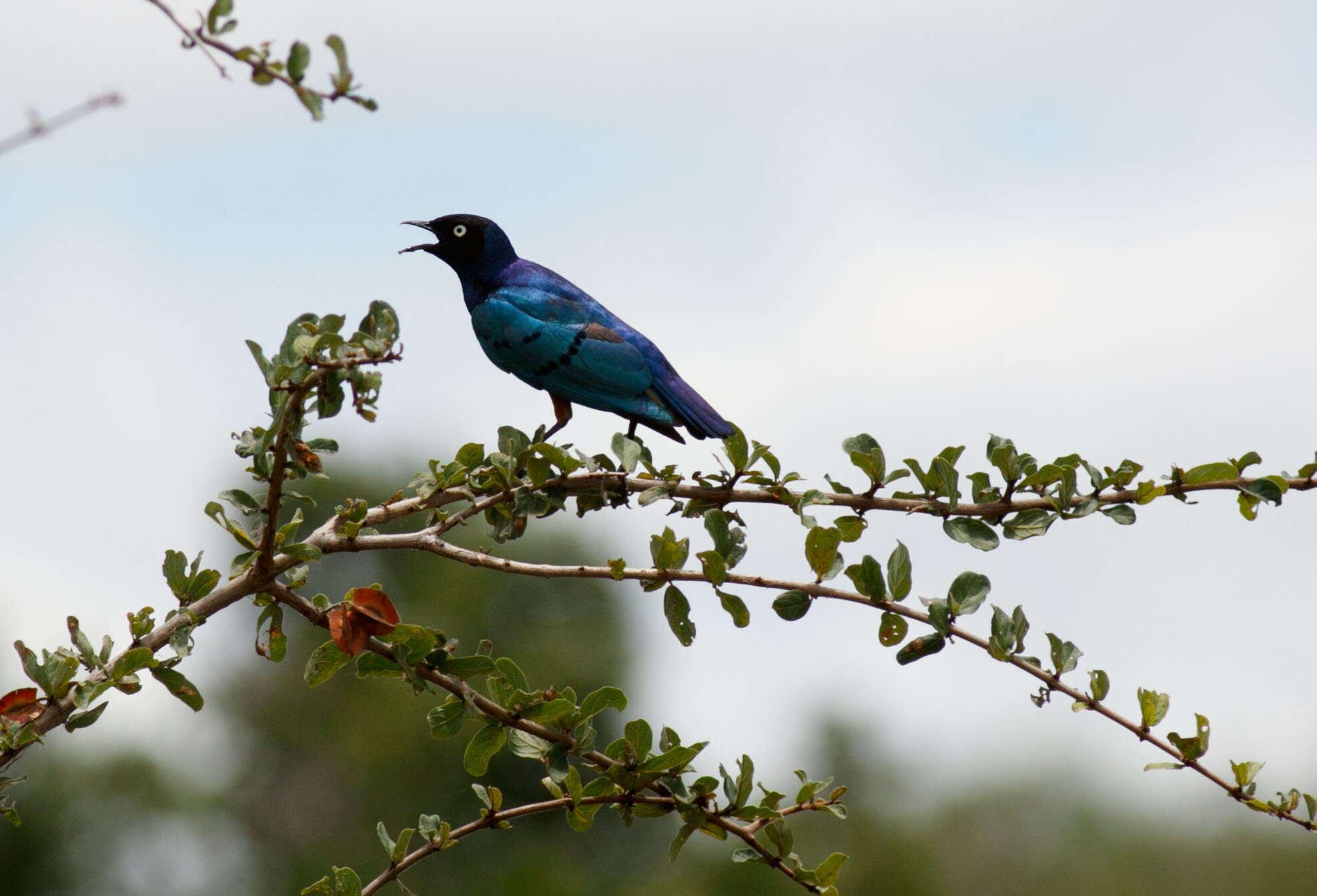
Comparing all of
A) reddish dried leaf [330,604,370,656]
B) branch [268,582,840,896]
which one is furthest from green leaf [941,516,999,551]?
reddish dried leaf [330,604,370,656]

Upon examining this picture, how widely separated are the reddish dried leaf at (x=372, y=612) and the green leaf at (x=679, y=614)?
2.46ft

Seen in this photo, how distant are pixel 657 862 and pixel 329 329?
35761mm

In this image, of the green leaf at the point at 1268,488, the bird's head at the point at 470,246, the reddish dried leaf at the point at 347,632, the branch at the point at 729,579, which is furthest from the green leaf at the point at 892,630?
the bird's head at the point at 470,246

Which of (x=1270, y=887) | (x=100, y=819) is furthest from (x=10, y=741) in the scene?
(x=1270, y=887)

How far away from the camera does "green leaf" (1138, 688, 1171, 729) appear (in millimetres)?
3396

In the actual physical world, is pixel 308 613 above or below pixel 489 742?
above

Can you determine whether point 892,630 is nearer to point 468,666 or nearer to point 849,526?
point 849,526

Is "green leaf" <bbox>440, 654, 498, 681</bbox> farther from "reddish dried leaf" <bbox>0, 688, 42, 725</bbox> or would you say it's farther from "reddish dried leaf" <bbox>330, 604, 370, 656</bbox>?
"reddish dried leaf" <bbox>0, 688, 42, 725</bbox>

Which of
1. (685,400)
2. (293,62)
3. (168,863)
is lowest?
(168,863)

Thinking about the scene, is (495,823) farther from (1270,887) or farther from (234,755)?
(1270,887)

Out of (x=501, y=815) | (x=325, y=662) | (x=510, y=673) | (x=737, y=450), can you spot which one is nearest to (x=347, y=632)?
(x=325, y=662)

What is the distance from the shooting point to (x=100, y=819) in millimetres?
31094

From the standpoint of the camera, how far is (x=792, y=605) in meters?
3.52

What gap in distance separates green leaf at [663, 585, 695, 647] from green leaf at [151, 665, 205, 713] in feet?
4.11
